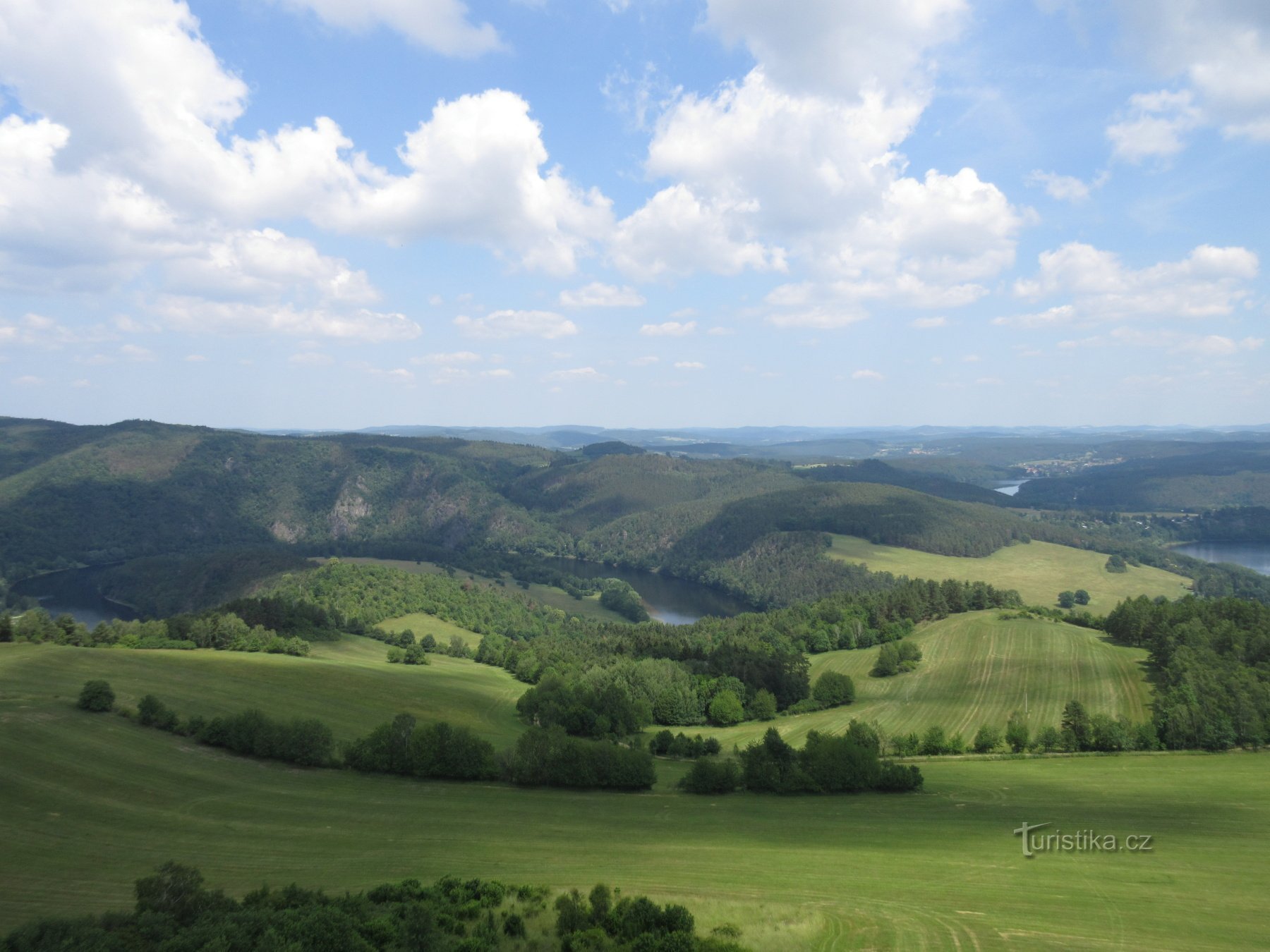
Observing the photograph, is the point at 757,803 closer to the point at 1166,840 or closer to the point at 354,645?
the point at 1166,840

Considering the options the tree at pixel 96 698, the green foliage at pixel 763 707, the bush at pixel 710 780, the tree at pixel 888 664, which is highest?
the tree at pixel 96 698

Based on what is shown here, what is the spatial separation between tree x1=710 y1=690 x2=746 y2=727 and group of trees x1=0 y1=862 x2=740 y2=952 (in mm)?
59134

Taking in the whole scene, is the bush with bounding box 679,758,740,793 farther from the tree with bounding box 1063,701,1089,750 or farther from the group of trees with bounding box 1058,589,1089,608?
the group of trees with bounding box 1058,589,1089,608

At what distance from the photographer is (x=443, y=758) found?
59969 mm

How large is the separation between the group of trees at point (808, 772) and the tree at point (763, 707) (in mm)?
34813

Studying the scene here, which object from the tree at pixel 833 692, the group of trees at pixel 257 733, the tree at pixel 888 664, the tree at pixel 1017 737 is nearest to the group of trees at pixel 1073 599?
the tree at pixel 888 664

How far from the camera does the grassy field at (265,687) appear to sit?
226ft

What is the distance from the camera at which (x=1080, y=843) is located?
43188 mm

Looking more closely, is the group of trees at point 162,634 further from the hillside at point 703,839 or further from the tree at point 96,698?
the tree at point 96,698

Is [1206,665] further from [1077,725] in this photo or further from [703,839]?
[703,839]

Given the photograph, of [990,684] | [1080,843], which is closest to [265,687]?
[1080,843]

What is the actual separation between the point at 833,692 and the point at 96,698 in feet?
274

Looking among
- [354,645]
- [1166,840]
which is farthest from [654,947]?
[354,645]

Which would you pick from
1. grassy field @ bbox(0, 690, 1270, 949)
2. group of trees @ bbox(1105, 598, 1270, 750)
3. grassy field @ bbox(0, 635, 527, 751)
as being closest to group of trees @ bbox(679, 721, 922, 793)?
grassy field @ bbox(0, 690, 1270, 949)
